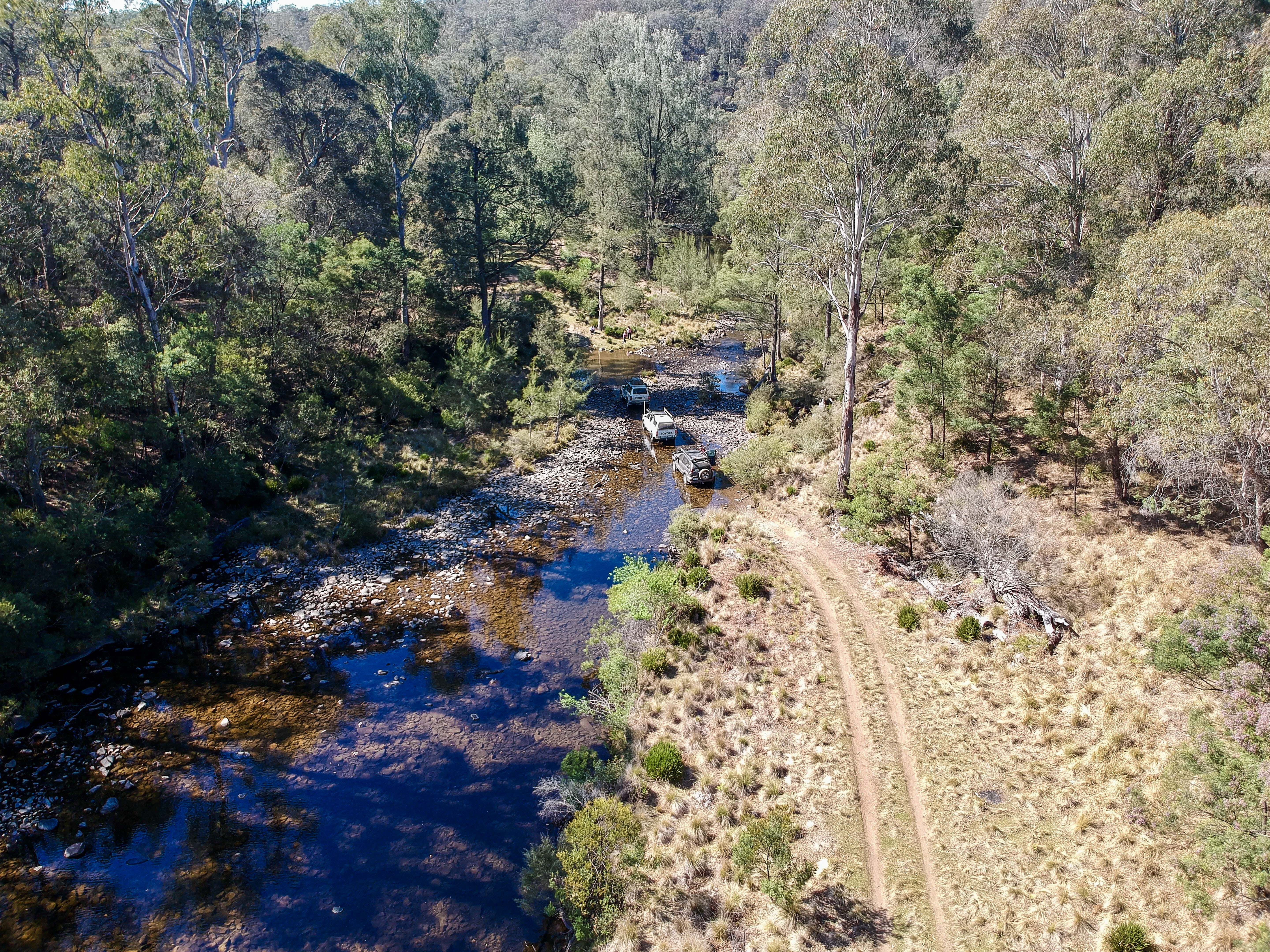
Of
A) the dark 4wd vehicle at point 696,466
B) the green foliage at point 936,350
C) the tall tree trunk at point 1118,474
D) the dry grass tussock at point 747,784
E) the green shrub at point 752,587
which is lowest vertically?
the dry grass tussock at point 747,784

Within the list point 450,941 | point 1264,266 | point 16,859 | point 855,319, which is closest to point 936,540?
point 855,319

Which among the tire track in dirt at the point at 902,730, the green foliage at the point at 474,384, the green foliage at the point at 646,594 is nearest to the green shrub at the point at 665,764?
the green foliage at the point at 646,594

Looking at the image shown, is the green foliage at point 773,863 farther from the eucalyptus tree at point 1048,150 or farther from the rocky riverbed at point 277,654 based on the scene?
the eucalyptus tree at point 1048,150

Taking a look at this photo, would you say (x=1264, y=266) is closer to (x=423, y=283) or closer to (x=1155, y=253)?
(x=1155, y=253)

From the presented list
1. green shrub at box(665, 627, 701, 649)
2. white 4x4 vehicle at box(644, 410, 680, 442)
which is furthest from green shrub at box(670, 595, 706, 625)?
white 4x4 vehicle at box(644, 410, 680, 442)

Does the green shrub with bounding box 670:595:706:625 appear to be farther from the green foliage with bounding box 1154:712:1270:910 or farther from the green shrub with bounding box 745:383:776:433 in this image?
the green shrub with bounding box 745:383:776:433

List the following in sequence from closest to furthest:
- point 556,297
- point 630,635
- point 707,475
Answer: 1. point 630,635
2. point 707,475
3. point 556,297
